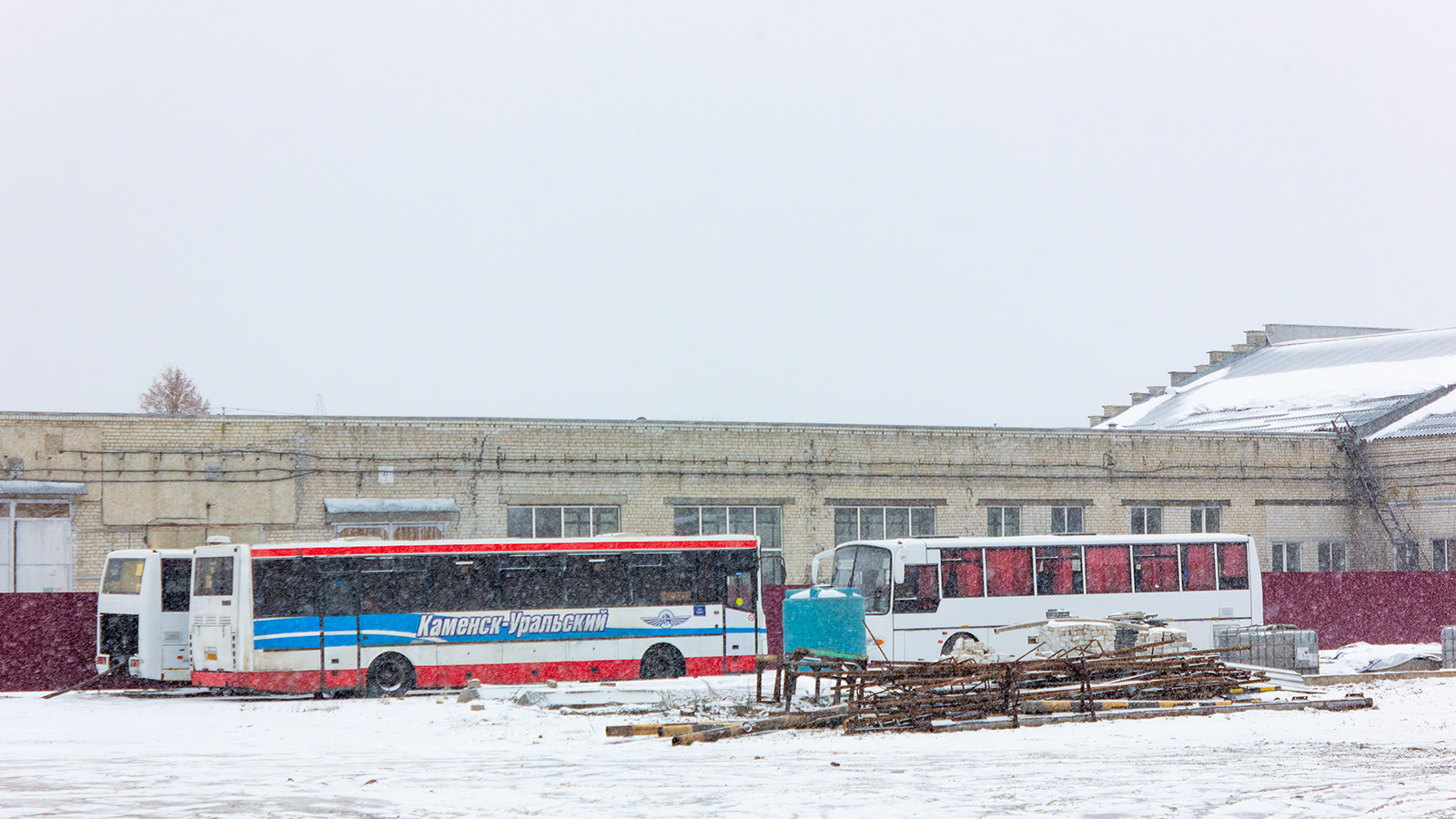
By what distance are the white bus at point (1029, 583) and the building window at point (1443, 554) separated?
13.4m

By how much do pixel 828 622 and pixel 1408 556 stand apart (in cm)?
2631

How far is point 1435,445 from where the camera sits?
40594mm

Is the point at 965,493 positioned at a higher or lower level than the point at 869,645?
higher

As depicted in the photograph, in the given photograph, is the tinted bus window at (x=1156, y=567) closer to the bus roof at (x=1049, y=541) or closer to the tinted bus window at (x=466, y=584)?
the bus roof at (x=1049, y=541)

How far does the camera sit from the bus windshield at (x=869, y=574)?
91.7 ft

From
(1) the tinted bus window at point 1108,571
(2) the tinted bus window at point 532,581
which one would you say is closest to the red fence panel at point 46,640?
(2) the tinted bus window at point 532,581

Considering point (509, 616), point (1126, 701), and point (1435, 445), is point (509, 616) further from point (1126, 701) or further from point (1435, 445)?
point (1435, 445)

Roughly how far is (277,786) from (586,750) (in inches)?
156

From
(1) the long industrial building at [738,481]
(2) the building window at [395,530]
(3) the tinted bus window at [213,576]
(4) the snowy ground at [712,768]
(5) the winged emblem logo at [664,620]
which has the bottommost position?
(4) the snowy ground at [712,768]

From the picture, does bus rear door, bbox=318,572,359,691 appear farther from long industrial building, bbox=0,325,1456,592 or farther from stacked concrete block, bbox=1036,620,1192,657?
stacked concrete block, bbox=1036,620,1192,657

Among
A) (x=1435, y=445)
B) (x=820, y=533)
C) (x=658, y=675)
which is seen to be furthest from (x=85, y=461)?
(x=1435, y=445)

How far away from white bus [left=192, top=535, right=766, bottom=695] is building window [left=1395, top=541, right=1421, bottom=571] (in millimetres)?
22865

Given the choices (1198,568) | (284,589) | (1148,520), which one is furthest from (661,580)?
(1148,520)

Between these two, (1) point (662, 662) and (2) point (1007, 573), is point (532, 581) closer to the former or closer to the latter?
(1) point (662, 662)
